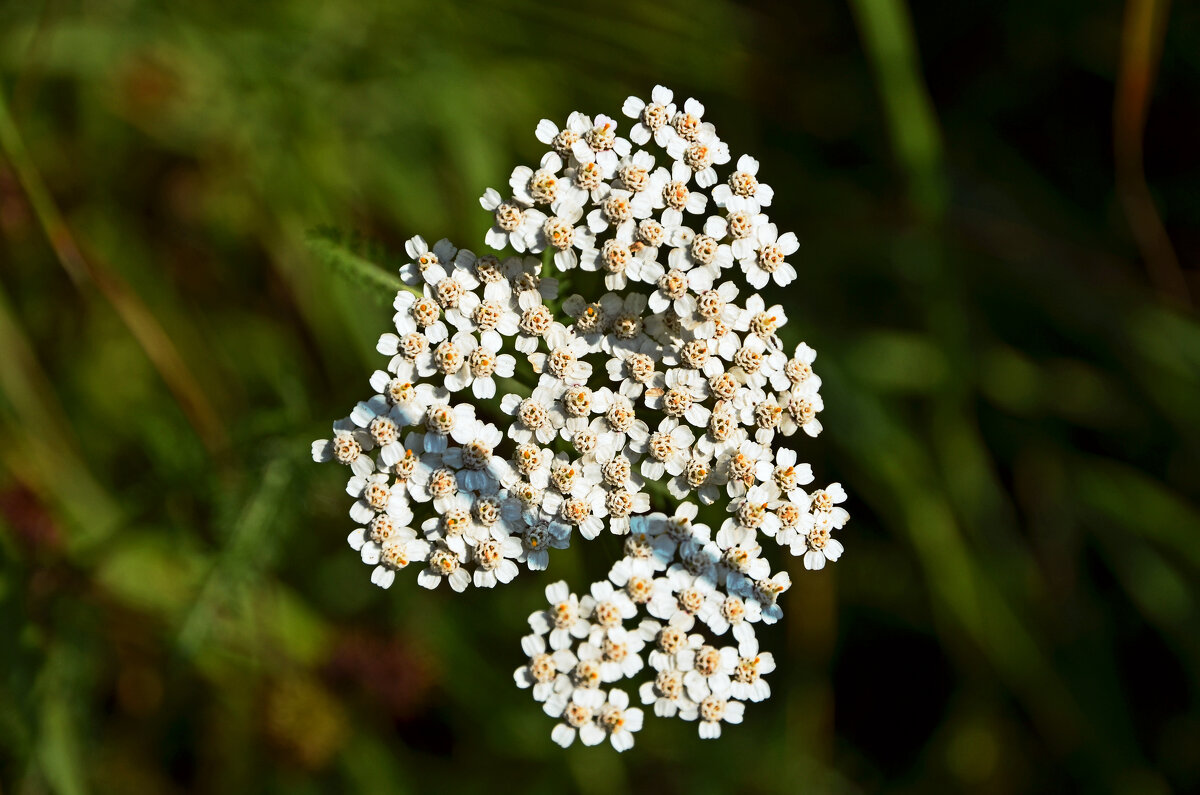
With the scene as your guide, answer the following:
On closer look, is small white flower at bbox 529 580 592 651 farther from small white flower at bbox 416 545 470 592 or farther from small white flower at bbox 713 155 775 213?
small white flower at bbox 713 155 775 213

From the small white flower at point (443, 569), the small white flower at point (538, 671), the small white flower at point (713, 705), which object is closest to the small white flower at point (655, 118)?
the small white flower at point (443, 569)

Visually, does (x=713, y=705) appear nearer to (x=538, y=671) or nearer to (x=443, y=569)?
(x=538, y=671)

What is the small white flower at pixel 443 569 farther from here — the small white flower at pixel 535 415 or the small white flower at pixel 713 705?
the small white flower at pixel 713 705

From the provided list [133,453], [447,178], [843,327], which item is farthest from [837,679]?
[133,453]

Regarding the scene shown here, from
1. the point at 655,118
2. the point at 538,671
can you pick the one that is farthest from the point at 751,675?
the point at 655,118

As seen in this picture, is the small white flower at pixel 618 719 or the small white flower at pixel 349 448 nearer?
the small white flower at pixel 349 448

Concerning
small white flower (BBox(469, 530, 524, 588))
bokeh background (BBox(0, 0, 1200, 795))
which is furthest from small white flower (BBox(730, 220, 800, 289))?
bokeh background (BBox(0, 0, 1200, 795))
